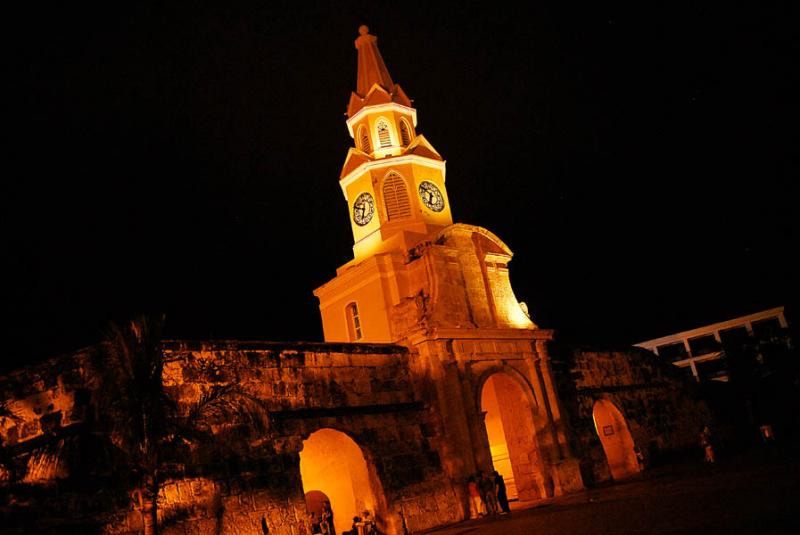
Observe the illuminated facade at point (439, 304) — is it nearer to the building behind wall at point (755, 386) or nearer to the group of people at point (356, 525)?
the group of people at point (356, 525)

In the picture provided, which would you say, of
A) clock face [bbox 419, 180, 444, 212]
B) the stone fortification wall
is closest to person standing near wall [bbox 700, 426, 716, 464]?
the stone fortification wall

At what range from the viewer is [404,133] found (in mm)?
28547

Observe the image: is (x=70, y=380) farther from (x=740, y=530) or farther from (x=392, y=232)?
(x=392, y=232)

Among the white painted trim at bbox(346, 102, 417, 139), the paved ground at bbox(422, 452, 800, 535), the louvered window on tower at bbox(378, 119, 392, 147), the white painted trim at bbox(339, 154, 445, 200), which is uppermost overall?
the white painted trim at bbox(346, 102, 417, 139)

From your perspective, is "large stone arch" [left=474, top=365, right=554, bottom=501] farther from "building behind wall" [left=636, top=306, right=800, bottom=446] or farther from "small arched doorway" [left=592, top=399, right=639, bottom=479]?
"building behind wall" [left=636, top=306, right=800, bottom=446]

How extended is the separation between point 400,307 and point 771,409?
26.2m

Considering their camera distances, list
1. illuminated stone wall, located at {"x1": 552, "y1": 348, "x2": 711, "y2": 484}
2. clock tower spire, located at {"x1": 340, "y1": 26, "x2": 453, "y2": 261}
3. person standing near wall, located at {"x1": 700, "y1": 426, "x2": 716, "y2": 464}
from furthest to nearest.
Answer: clock tower spire, located at {"x1": 340, "y1": 26, "x2": 453, "y2": 261} < illuminated stone wall, located at {"x1": 552, "y1": 348, "x2": 711, "y2": 484} < person standing near wall, located at {"x1": 700, "y1": 426, "x2": 716, "y2": 464}

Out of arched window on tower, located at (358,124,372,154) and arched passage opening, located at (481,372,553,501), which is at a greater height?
arched window on tower, located at (358,124,372,154)

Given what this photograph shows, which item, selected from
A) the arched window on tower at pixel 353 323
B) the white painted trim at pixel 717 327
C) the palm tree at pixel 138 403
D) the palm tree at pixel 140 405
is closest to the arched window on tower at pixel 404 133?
the arched window on tower at pixel 353 323

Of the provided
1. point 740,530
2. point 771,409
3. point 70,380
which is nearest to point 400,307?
point 70,380

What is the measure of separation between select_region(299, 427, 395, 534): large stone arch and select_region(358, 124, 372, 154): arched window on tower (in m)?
12.5

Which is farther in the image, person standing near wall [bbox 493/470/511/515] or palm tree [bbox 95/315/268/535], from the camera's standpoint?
person standing near wall [bbox 493/470/511/515]

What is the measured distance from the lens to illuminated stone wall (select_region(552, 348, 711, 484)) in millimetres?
24750

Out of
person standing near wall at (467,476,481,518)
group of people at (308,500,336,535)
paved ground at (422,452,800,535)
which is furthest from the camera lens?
person standing near wall at (467,476,481,518)
